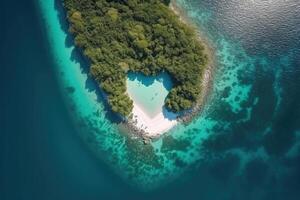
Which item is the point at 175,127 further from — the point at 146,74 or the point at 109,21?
the point at 109,21

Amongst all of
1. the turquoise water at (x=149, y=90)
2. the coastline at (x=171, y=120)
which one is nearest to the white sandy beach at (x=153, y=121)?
the coastline at (x=171, y=120)

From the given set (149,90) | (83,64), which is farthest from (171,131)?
(83,64)

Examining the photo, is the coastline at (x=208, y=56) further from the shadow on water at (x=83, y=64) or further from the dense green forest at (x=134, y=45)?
the shadow on water at (x=83, y=64)

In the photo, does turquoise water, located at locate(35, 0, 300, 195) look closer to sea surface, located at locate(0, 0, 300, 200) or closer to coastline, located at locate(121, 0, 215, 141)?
sea surface, located at locate(0, 0, 300, 200)

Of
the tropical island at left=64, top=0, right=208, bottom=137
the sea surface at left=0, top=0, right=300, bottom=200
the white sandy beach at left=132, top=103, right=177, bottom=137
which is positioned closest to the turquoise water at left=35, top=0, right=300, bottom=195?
the sea surface at left=0, top=0, right=300, bottom=200

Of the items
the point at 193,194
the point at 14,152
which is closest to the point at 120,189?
the point at 193,194

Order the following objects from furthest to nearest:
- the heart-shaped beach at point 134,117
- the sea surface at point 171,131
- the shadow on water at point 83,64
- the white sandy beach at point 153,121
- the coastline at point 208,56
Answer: the shadow on water at point 83,64 → the white sandy beach at point 153,121 → the heart-shaped beach at point 134,117 → the coastline at point 208,56 → the sea surface at point 171,131

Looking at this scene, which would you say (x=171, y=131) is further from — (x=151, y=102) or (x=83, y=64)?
(x=83, y=64)
